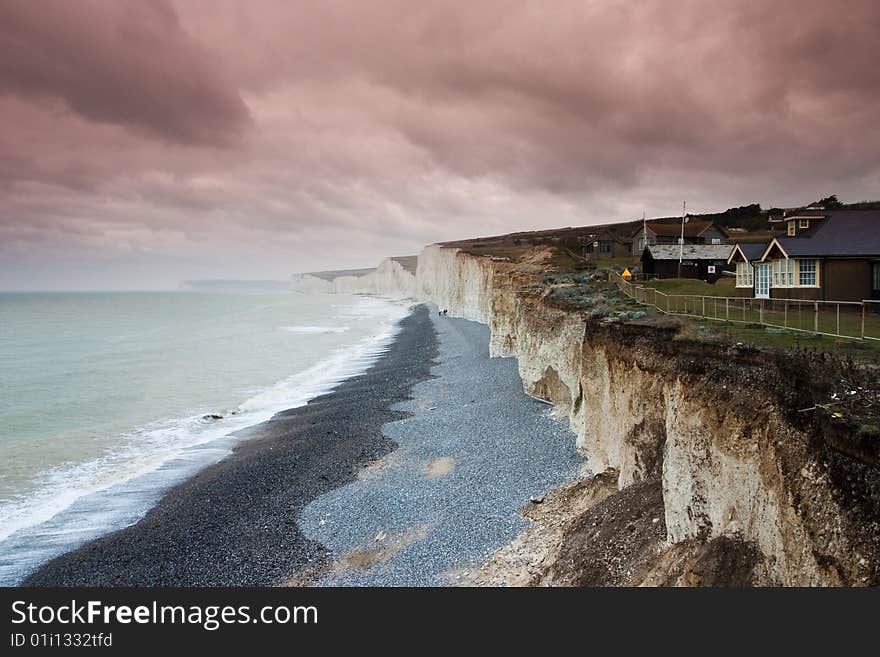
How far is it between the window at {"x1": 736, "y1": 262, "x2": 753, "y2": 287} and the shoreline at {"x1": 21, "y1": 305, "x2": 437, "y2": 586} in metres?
21.0

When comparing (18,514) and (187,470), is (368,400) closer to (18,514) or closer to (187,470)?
(187,470)

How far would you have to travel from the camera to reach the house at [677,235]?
191ft

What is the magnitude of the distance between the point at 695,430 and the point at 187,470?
21.3 m

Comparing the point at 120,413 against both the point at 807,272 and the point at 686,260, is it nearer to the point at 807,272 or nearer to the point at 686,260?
the point at 807,272

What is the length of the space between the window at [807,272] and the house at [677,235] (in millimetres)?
34419

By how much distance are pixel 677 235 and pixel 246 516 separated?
197 feet

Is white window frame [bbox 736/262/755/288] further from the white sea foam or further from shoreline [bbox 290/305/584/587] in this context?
the white sea foam

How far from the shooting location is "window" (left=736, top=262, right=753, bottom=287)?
27734 mm

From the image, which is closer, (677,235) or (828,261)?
(828,261)

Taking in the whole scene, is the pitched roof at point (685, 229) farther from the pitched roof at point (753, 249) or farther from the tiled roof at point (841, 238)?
the tiled roof at point (841, 238)

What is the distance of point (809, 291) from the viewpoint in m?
21.8

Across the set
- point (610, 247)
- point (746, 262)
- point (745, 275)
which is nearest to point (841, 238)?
point (746, 262)

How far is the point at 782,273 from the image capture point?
22.9m

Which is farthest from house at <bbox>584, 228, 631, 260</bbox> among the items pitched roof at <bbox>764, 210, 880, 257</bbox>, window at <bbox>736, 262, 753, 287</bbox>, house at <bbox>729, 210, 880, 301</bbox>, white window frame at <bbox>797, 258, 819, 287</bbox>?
white window frame at <bbox>797, 258, 819, 287</bbox>
